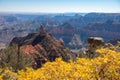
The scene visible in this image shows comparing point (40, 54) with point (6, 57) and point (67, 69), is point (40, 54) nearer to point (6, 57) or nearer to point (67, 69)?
point (6, 57)

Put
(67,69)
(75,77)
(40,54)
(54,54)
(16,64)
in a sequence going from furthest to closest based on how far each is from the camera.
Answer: (54,54) → (40,54) → (16,64) → (67,69) → (75,77)

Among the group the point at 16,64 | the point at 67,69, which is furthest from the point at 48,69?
the point at 16,64

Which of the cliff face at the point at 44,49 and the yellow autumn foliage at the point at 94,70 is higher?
the yellow autumn foliage at the point at 94,70

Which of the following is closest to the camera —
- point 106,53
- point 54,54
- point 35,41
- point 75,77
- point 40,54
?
point 75,77

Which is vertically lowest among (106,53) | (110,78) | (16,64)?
(16,64)

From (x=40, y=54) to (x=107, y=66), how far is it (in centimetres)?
13100

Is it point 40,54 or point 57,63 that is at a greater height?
point 57,63

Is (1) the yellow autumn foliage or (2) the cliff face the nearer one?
(1) the yellow autumn foliage

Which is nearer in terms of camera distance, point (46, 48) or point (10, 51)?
point (10, 51)

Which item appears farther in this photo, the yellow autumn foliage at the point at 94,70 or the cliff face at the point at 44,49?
the cliff face at the point at 44,49

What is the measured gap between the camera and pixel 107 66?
1955 centimetres

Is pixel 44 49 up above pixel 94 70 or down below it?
below

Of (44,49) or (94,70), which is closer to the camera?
(94,70)

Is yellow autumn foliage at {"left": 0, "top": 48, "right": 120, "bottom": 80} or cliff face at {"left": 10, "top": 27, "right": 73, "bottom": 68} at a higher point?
yellow autumn foliage at {"left": 0, "top": 48, "right": 120, "bottom": 80}
